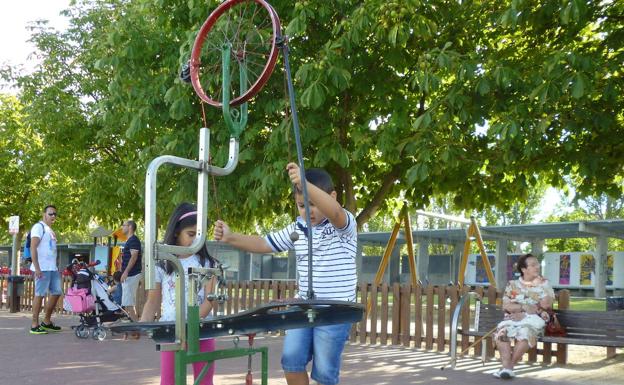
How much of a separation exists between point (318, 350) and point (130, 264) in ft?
24.5

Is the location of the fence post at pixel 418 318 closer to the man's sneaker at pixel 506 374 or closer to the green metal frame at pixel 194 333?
the man's sneaker at pixel 506 374

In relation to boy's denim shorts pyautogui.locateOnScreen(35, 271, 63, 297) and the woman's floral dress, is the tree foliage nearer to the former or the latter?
the woman's floral dress

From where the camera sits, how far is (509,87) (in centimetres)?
941

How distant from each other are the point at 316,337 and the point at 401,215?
9551mm

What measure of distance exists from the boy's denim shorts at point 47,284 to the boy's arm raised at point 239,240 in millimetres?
8191

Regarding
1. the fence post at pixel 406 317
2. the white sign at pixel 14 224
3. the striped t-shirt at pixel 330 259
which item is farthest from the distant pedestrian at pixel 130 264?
the white sign at pixel 14 224

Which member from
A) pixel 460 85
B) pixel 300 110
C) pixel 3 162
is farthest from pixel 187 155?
pixel 3 162

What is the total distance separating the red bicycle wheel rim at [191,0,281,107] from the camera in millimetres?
3529

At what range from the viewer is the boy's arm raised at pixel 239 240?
13.4 feet

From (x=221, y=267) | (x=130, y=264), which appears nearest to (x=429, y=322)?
(x=130, y=264)

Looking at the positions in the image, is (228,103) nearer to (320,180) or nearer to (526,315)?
(320,180)

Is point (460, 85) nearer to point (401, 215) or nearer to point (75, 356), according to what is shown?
point (401, 215)

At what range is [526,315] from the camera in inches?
340

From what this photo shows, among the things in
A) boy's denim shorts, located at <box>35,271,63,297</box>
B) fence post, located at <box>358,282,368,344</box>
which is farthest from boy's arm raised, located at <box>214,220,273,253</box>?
boy's denim shorts, located at <box>35,271,63,297</box>
